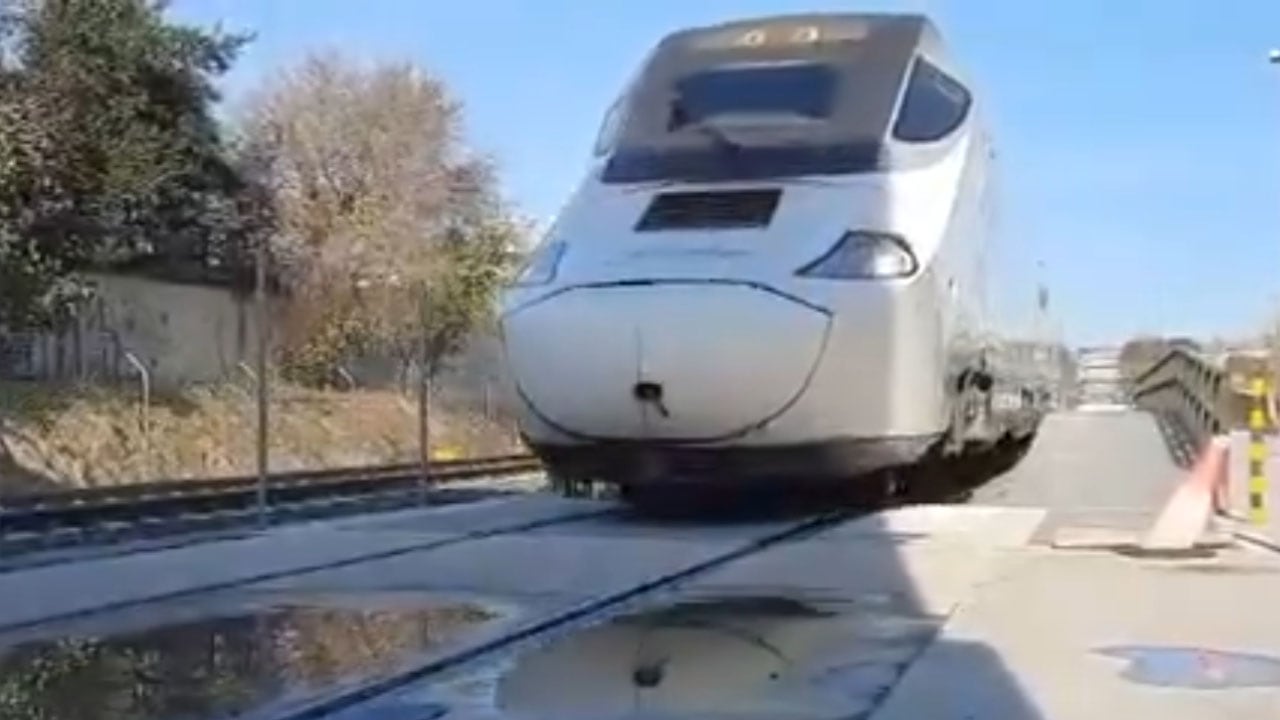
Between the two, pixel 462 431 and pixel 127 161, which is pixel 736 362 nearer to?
pixel 127 161

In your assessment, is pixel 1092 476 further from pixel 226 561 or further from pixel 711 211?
pixel 226 561

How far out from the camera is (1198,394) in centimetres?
2430

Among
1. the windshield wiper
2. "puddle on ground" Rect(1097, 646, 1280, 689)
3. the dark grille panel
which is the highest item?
the windshield wiper

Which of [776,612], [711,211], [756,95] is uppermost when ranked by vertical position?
[756,95]

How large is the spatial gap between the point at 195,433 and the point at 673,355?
17281 millimetres

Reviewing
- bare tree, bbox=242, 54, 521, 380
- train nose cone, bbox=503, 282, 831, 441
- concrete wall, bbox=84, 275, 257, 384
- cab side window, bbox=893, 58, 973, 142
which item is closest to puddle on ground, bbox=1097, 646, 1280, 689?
train nose cone, bbox=503, 282, 831, 441

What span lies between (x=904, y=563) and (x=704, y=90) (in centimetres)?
486

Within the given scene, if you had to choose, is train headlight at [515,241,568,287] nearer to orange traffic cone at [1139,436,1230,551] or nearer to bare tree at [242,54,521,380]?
orange traffic cone at [1139,436,1230,551]

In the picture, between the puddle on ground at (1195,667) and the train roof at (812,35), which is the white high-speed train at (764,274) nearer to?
the train roof at (812,35)

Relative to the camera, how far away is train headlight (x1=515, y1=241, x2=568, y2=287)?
13853 mm

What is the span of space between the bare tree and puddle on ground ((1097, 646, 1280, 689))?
95.5ft

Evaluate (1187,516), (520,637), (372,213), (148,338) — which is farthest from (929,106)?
(372,213)

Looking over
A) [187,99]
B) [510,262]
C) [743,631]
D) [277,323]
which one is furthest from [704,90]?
[510,262]

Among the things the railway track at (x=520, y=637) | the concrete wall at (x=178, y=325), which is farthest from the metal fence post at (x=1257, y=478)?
the concrete wall at (x=178, y=325)
